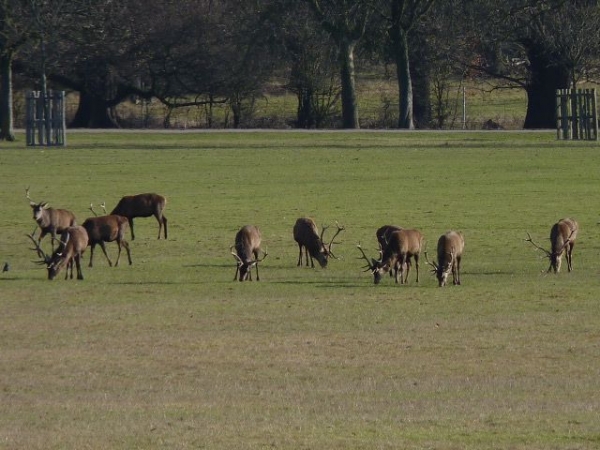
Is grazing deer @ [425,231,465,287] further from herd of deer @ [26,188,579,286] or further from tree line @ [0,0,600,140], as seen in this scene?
tree line @ [0,0,600,140]

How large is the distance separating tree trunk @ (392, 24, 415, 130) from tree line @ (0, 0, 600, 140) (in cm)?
7

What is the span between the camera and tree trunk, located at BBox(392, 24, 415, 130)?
67875mm

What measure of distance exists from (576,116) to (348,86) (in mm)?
14013

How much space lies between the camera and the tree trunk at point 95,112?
75.1 meters

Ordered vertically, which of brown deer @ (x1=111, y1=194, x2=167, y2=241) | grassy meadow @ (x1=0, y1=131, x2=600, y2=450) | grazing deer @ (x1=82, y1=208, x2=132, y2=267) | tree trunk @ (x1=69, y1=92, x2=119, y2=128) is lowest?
grassy meadow @ (x1=0, y1=131, x2=600, y2=450)

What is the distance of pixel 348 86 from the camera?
69.4 metres

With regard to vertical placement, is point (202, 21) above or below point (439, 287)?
above

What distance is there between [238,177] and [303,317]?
2252 centimetres

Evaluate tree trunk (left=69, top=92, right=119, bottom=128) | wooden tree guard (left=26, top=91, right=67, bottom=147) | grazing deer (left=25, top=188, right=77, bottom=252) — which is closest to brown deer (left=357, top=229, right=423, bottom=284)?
grazing deer (left=25, top=188, right=77, bottom=252)

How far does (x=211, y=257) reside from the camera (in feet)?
79.5

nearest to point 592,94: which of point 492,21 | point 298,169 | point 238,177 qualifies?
point 492,21

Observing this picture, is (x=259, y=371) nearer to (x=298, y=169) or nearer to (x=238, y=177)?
(x=238, y=177)

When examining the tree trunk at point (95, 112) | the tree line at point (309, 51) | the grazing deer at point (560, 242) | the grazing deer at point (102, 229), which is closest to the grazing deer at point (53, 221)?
the grazing deer at point (102, 229)

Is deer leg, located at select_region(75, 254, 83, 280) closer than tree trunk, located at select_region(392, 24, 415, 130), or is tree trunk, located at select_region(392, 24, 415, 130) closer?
deer leg, located at select_region(75, 254, 83, 280)
